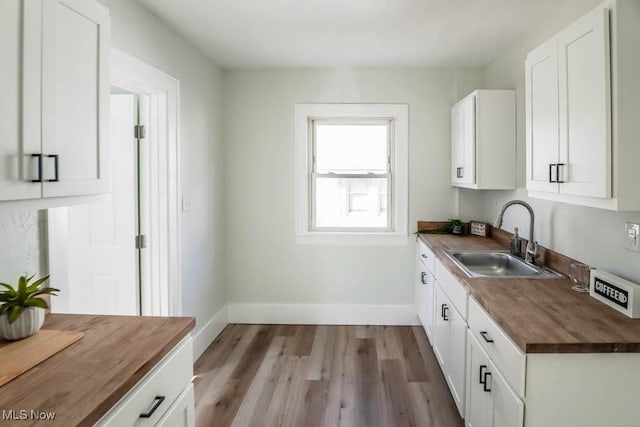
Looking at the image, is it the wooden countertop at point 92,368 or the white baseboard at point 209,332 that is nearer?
the wooden countertop at point 92,368

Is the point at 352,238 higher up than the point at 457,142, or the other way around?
the point at 457,142

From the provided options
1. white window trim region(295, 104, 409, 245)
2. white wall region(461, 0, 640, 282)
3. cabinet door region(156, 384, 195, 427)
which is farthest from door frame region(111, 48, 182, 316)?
white wall region(461, 0, 640, 282)

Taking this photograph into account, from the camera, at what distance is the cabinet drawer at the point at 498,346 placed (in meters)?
1.45

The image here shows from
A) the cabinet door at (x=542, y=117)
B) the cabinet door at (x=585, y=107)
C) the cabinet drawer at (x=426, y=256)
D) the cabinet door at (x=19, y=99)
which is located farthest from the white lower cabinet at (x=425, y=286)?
the cabinet door at (x=19, y=99)

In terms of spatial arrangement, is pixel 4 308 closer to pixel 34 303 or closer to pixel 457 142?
pixel 34 303

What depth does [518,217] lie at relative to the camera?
3.19 meters

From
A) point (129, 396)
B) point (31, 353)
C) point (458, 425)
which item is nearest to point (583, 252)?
point (458, 425)

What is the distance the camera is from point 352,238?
160 inches

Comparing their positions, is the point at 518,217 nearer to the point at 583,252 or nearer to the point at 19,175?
the point at 583,252

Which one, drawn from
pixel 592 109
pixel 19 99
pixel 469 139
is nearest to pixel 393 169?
pixel 469 139

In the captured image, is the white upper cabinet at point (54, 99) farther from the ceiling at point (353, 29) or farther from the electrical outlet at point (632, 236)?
the electrical outlet at point (632, 236)

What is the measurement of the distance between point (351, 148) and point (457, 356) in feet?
7.61

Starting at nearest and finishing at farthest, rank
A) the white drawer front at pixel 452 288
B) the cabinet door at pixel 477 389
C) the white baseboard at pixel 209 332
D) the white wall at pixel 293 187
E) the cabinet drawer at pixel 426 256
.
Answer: the cabinet door at pixel 477 389 < the white drawer front at pixel 452 288 < the cabinet drawer at pixel 426 256 < the white baseboard at pixel 209 332 < the white wall at pixel 293 187

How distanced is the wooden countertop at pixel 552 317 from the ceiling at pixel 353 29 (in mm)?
1624
